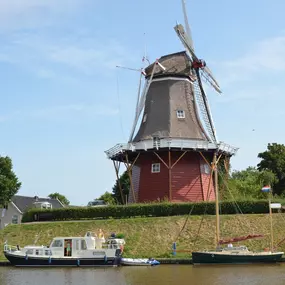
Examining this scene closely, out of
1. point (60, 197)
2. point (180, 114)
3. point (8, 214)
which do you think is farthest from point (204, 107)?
point (60, 197)

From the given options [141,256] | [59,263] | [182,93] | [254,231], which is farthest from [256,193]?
[59,263]

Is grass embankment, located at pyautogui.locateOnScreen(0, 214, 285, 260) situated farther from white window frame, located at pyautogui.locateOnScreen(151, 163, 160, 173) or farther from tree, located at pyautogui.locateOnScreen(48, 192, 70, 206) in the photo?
tree, located at pyautogui.locateOnScreen(48, 192, 70, 206)

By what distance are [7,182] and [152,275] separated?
31.9 meters

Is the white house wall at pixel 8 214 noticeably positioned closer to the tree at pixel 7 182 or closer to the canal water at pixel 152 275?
the tree at pixel 7 182

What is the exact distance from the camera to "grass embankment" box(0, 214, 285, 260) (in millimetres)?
32594

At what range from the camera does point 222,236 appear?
110ft

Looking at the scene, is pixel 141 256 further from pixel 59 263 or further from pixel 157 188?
pixel 157 188

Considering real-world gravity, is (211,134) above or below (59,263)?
above

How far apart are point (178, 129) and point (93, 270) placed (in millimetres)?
18616

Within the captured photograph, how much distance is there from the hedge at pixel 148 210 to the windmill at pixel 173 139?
316cm

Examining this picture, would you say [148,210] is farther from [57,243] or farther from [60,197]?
[60,197]

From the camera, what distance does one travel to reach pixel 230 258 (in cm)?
2867

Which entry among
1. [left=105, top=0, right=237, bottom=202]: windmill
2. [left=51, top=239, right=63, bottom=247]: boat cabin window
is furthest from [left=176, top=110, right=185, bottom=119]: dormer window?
[left=51, top=239, right=63, bottom=247]: boat cabin window

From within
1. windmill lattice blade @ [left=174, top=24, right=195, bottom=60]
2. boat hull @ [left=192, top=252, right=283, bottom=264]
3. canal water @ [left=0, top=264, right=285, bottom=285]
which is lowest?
canal water @ [left=0, top=264, right=285, bottom=285]
